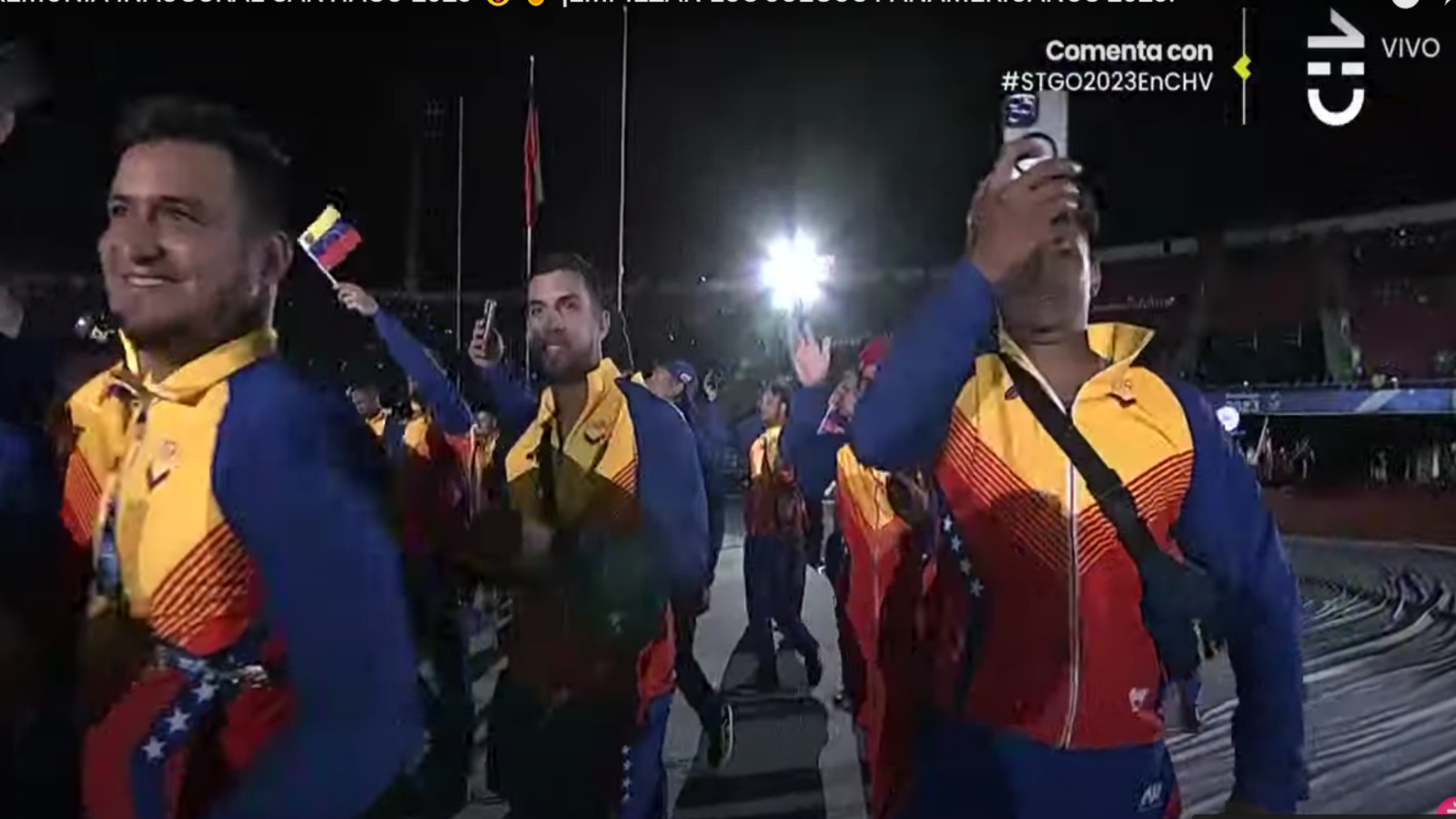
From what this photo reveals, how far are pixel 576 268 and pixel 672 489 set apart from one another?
35cm

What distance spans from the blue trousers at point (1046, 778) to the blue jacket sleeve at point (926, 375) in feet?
1.25

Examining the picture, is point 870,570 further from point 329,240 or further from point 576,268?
point 329,240

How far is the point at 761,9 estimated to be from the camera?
223cm

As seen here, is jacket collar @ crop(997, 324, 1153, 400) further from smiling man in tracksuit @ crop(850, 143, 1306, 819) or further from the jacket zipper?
the jacket zipper

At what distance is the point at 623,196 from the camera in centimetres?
217

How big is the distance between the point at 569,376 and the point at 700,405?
0.65 ft

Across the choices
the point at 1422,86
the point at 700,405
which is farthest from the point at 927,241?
the point at 1422,86

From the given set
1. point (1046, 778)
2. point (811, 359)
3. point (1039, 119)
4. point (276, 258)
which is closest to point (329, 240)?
point (276, 258)

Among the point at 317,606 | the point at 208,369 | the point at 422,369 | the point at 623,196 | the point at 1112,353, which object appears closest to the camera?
the point at 317,606

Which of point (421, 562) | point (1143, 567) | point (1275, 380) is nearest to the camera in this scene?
point (1143, 567)

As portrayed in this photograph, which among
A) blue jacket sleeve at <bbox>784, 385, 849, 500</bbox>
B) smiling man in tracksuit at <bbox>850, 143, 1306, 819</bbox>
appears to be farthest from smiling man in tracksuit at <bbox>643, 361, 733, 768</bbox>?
smiling man in tracksuit at <bbox>850, 143, 1306, 819</bbox>

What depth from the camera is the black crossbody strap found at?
6.05 feet

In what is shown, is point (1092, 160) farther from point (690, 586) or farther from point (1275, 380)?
point (690, 586)

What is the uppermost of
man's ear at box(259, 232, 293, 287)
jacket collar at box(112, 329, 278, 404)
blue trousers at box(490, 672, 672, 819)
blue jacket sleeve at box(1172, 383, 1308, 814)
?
man's ear at box(259, 232, 293, 287)
